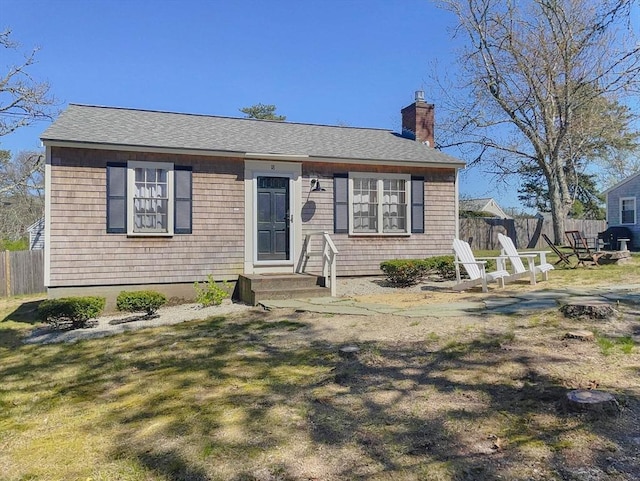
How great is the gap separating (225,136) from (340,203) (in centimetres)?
295

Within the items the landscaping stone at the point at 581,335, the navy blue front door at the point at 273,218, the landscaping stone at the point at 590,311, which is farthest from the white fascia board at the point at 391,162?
the landscaping stone at the point at 581,335

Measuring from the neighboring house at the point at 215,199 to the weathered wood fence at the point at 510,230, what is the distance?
10.6m

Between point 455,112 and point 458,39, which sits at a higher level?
point 458,39

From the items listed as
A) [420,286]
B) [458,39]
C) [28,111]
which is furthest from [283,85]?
[420,286]

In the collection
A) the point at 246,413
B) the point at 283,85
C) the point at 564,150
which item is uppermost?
the point at 283,85

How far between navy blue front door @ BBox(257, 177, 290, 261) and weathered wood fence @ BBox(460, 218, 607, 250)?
1262 centimetres

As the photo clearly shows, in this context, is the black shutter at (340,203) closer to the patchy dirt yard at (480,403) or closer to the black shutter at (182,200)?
the black shutter at (182,200)

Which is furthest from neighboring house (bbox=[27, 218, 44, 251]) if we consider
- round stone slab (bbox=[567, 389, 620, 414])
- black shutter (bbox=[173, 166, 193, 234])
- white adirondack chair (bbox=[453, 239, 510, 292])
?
round stone slab (bbox=[567, 389, 620, 414])

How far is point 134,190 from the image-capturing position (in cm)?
855

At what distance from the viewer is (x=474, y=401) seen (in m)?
3.04

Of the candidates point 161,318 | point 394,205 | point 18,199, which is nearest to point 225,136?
point 394,205

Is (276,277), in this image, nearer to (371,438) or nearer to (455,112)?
(371,438)

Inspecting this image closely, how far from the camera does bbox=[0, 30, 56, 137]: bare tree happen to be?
16953mm

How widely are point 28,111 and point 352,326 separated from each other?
17581 millimetres
